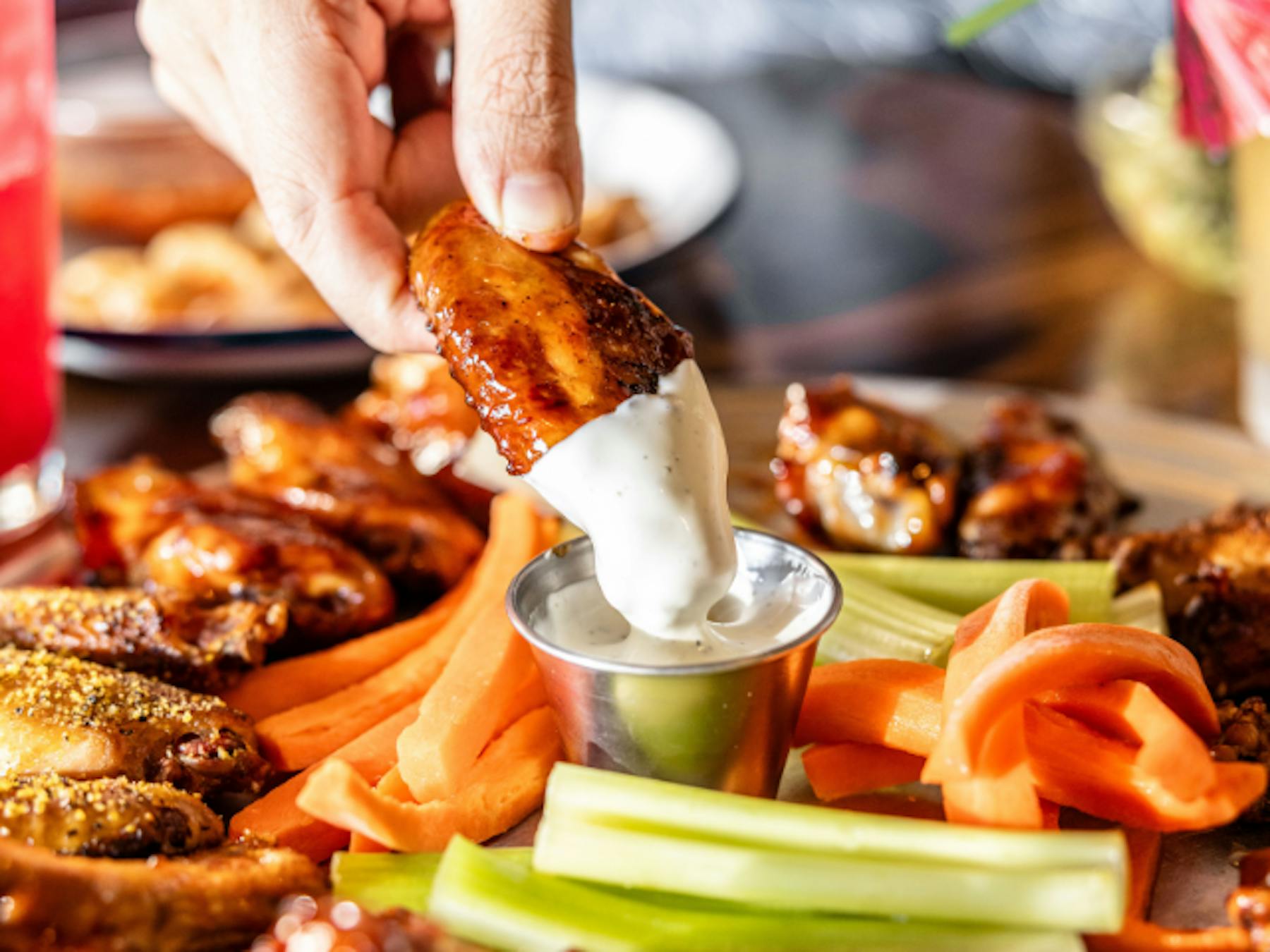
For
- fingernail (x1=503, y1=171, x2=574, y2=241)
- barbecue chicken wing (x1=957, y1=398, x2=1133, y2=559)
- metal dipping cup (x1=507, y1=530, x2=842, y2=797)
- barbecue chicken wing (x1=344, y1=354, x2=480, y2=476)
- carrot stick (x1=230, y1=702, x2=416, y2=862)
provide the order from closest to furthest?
metal dipping cup (x1=507, y1=530, x2=842, y2=797) < carrot stick (x1=230, y1=702, x2=416, y2=862) < fingernail (x1=503, y1=171, x2=574, y2=241) < barbecue chicken wing (x1=957, y1=398, x2=1133, y2=559) < barbecue chicken wing (x1=344, y1=354, x2=480, y2=476)

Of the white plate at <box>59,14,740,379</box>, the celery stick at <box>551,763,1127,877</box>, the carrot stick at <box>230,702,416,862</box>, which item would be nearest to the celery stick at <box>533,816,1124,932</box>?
the celery stick at <box>551,763,1127,877</box>

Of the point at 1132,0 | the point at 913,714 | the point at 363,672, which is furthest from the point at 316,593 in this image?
the point at 1132,0

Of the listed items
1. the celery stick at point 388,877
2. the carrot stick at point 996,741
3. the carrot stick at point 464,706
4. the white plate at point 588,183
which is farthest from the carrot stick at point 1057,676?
the white plate at point 588,183

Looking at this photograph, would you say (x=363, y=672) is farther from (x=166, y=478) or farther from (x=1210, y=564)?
(x=1210, y=564)

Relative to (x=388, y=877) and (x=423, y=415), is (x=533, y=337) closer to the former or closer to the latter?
(x=388, y=877)

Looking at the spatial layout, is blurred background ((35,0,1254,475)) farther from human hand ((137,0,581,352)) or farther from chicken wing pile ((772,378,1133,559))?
chicken wing pile ((772,378,1133,559))

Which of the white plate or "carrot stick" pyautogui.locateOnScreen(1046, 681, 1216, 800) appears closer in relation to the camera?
"carrot stick" pyautogui.locateOnScreen(1046, 681, 1216, 800)
